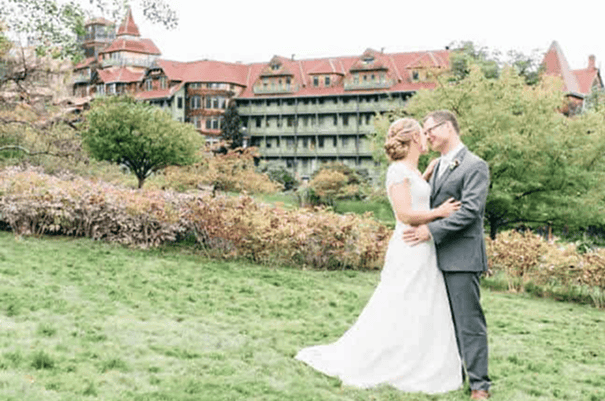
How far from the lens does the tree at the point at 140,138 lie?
1057 inches

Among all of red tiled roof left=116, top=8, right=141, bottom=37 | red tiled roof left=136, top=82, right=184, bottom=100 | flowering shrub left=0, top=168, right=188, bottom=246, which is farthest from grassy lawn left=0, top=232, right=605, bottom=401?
red tiled roof left=116, top=8, right=141, bottom=37

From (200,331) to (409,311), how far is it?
2.85 m

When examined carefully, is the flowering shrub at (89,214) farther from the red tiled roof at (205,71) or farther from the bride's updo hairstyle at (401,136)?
the red tiled roof at (205,71)

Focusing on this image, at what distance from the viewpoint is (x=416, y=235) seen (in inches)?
210

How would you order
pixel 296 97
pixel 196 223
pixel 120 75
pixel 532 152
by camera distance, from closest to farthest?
pixel 196 223
pixel 532 152
pixel 296 97
pixel 120 75

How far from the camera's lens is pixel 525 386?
585cm

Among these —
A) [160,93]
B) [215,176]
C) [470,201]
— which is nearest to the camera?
[470,201]

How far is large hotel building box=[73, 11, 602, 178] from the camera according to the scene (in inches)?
2383

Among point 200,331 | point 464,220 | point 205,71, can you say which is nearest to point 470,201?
point 464,220

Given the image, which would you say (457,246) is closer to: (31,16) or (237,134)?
(31,16)

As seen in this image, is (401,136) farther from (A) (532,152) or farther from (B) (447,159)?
(A) (532,152)

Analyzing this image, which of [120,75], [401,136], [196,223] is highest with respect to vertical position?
[120,75]

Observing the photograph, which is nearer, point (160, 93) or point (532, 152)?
point (532, 152)

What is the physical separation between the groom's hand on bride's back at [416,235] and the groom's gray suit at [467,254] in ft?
0.19
